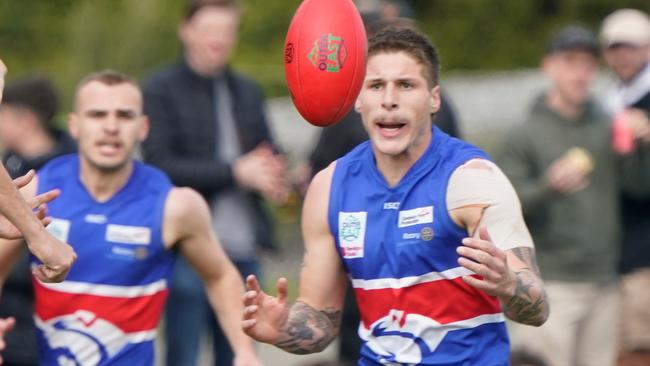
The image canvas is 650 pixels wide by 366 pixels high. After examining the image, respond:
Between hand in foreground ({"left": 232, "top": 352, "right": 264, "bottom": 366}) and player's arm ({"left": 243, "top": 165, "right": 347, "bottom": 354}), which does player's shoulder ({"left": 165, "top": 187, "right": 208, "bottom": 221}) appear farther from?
player's arm ({"left": 243, "top": 165, "right": 347, "bottom": 354})

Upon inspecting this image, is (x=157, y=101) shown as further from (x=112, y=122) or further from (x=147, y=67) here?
(x=147, y=67)

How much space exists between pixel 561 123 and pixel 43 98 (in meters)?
3.05

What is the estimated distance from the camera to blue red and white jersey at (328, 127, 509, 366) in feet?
19.5

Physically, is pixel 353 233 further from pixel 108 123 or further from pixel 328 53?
pixel 108 123

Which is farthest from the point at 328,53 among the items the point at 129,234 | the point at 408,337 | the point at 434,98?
the point at 129,234

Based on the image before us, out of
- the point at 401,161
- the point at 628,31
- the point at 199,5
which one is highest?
the point at 199,5

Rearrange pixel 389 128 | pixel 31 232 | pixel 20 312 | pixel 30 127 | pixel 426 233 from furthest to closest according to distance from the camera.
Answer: pixel 30 127 < pixel 20 312 < pixel 389 128 < pixel 426 233 < pixel 31 232

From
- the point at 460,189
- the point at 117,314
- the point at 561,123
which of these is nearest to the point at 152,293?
the point at 117,314

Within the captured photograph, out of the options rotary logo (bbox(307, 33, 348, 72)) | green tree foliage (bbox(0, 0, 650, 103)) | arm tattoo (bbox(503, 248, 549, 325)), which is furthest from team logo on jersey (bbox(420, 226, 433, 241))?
green tree foliage (bbox(0, 0, 650, 103))

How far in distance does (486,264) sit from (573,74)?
4004 millimetres

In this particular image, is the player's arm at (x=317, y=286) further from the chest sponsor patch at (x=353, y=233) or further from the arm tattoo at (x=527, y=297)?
the arm tattoo at (x=527, y=297)

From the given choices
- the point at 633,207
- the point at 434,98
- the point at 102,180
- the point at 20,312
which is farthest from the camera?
the point at 633,207

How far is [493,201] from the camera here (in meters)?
5.79

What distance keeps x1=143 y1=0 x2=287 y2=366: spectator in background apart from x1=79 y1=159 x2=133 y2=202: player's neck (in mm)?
1339
